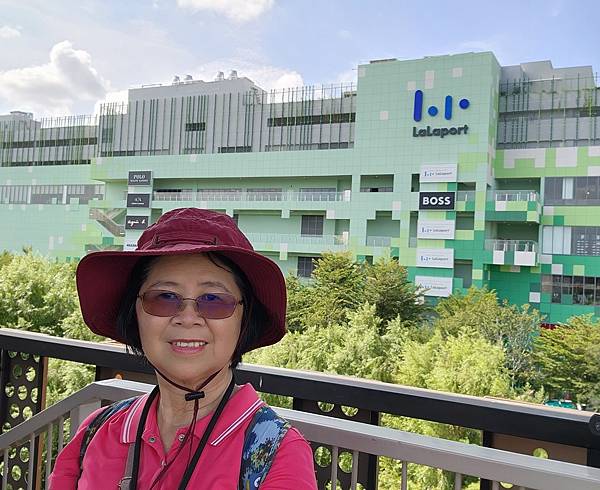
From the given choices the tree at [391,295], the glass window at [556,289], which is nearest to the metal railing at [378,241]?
the tree at [391,295]

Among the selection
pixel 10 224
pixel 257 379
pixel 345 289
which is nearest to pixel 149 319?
pixel 257 379

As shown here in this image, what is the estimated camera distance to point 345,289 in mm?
13758

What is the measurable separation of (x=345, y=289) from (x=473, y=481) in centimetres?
1329

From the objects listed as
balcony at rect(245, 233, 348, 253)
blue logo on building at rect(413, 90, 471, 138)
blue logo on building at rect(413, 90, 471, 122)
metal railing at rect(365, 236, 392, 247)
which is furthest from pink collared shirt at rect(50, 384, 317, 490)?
blue logo on building at rect(413, 90, 471, 122)

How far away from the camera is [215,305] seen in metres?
0.46

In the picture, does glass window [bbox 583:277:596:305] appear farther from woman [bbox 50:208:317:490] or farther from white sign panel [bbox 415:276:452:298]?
woman [bbox 50:208:317:490]

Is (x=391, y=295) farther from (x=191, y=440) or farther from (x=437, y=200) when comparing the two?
(x=191, y=440)

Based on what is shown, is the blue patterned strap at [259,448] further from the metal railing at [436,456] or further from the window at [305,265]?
the window at [305,265]

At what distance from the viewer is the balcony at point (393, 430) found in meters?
0.49

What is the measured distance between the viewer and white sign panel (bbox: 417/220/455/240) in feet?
51.2

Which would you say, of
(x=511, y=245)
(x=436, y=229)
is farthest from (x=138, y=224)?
(x=511, y=245)

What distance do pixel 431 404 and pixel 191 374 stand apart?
1.01 ft

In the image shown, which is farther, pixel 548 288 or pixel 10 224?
pixel 10 224

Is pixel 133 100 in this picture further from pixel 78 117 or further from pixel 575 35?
pixel 575 35
